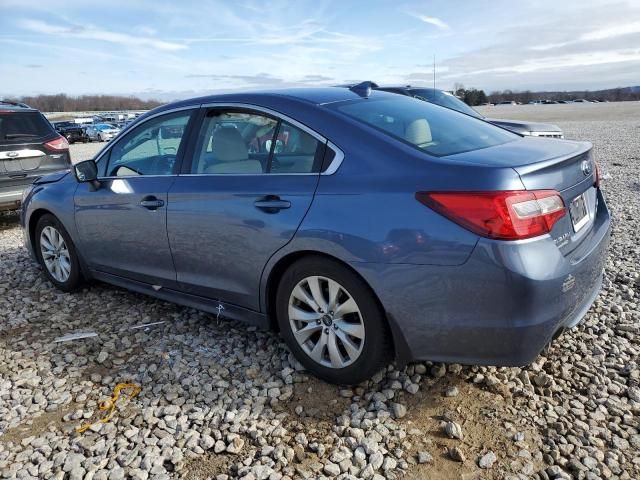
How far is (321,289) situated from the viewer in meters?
3.09

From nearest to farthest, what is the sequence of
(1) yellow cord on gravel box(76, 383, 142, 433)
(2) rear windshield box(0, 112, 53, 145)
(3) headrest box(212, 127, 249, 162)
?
(1) yellow cord on gravel box(76, 383, 142, 433)
(3) headrest box(212, 127, 249, 162)
(2) rear windshield box(0, 112, 53, 145)

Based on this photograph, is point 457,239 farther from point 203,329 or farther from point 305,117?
point 203,329

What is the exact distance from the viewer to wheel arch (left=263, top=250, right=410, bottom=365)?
2.86 m

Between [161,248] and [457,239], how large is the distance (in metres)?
2.22

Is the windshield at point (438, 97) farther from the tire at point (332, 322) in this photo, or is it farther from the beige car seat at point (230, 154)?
the tire at point (332, 322)

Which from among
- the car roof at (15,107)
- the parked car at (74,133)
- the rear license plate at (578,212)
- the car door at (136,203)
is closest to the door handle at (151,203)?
the car door at (136,203)

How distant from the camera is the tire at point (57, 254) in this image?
487cm

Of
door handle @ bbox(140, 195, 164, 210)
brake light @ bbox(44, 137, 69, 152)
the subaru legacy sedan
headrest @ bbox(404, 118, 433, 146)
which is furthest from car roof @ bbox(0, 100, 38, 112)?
headrest @ bbox(404, 118, 433, 146)

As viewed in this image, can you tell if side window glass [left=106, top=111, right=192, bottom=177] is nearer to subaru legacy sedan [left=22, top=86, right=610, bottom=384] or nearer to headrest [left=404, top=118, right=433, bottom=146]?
subaru legacy sedan [left=22, top=86, right=610, bottom=384]

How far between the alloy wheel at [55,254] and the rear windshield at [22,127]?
3.52m

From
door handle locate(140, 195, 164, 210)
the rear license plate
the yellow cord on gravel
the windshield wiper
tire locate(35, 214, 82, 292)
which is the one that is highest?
the windshield wiper

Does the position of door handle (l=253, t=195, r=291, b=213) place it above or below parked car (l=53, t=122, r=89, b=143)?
above

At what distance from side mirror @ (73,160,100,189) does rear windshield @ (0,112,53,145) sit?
4272 mm

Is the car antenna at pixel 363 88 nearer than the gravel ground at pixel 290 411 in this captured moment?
No
